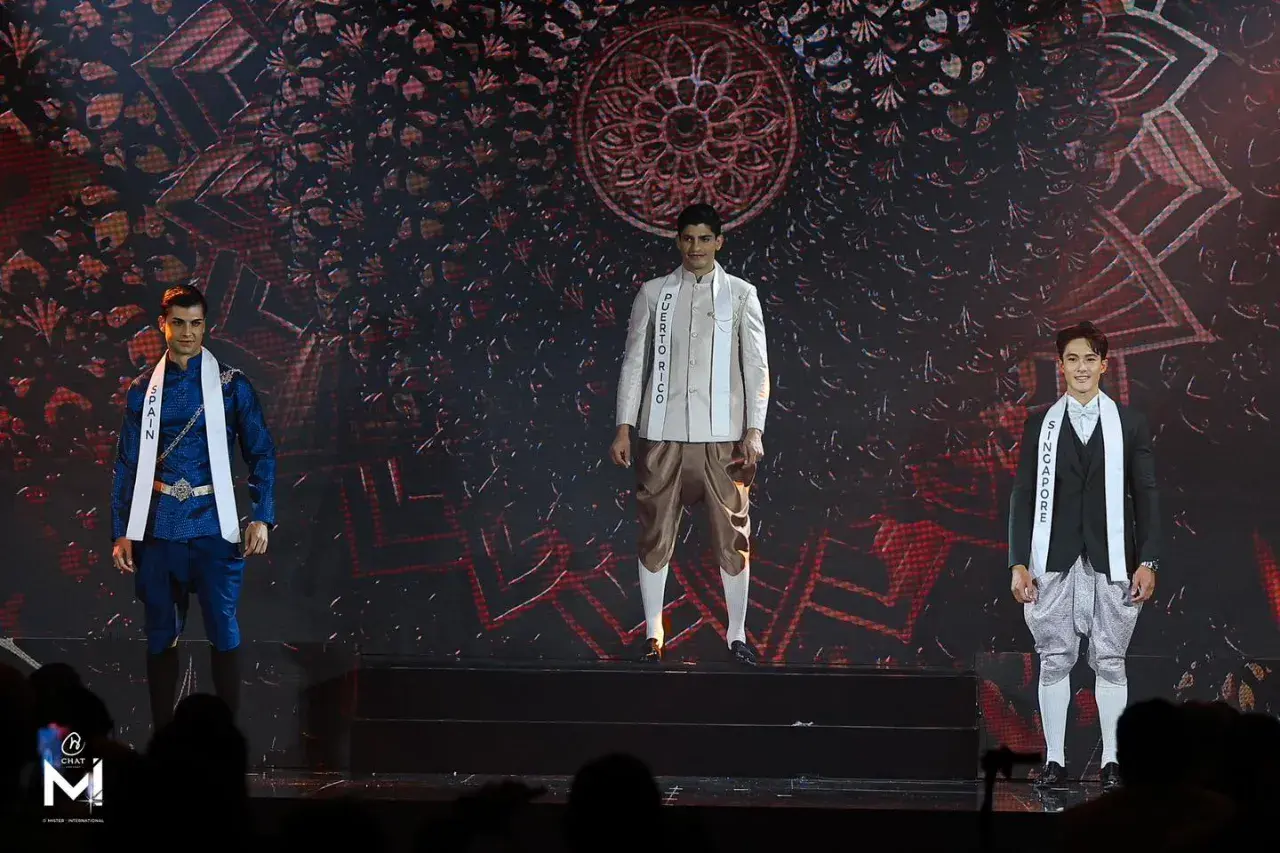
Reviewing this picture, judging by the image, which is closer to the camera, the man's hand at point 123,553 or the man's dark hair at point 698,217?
the man's hand at point 123,553

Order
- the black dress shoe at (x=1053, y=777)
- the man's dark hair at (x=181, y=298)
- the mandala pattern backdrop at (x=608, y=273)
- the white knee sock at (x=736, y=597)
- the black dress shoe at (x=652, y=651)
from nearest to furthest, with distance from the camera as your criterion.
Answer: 1. the man's dark hair at (x=181, y=298)
2. the black dress shoe at (x=1053, y=777)
3. the black dress shoe at (x=652, y=651)
4. the white knee sock at (x=736, y=597)
5. the mandala pattern backdrop at (x=608, y=273)

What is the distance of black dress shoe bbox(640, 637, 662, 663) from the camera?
16.3 feet

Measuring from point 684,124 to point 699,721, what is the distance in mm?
2544

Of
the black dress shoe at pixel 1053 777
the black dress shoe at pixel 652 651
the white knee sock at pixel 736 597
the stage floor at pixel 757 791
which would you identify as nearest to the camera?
the stage floor at pixel 757 791

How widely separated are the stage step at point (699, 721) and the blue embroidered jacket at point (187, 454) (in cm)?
81

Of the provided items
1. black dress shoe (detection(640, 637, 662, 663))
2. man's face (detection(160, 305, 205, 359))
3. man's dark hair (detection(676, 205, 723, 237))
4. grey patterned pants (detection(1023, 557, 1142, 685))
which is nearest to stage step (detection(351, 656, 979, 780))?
black dress shoe (detection(640, 637, 662, 663))

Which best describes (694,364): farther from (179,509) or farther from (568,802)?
(568,802)

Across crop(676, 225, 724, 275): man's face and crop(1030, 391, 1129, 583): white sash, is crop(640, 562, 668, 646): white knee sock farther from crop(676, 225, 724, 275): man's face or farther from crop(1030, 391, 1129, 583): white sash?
crop(1030, 391, 1129, 583): white sash

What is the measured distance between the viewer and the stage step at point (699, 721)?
4734mm

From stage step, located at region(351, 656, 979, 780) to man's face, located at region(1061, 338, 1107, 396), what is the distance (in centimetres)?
98

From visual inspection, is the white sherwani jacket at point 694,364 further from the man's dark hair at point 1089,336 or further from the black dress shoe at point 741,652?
the man's dark hair at point 1089,336

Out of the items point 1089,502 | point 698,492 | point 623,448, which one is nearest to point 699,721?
point 698,492

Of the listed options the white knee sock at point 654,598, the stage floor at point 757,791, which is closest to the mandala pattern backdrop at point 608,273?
the white knee sock at point 654,598

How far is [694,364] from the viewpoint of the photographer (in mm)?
5066
